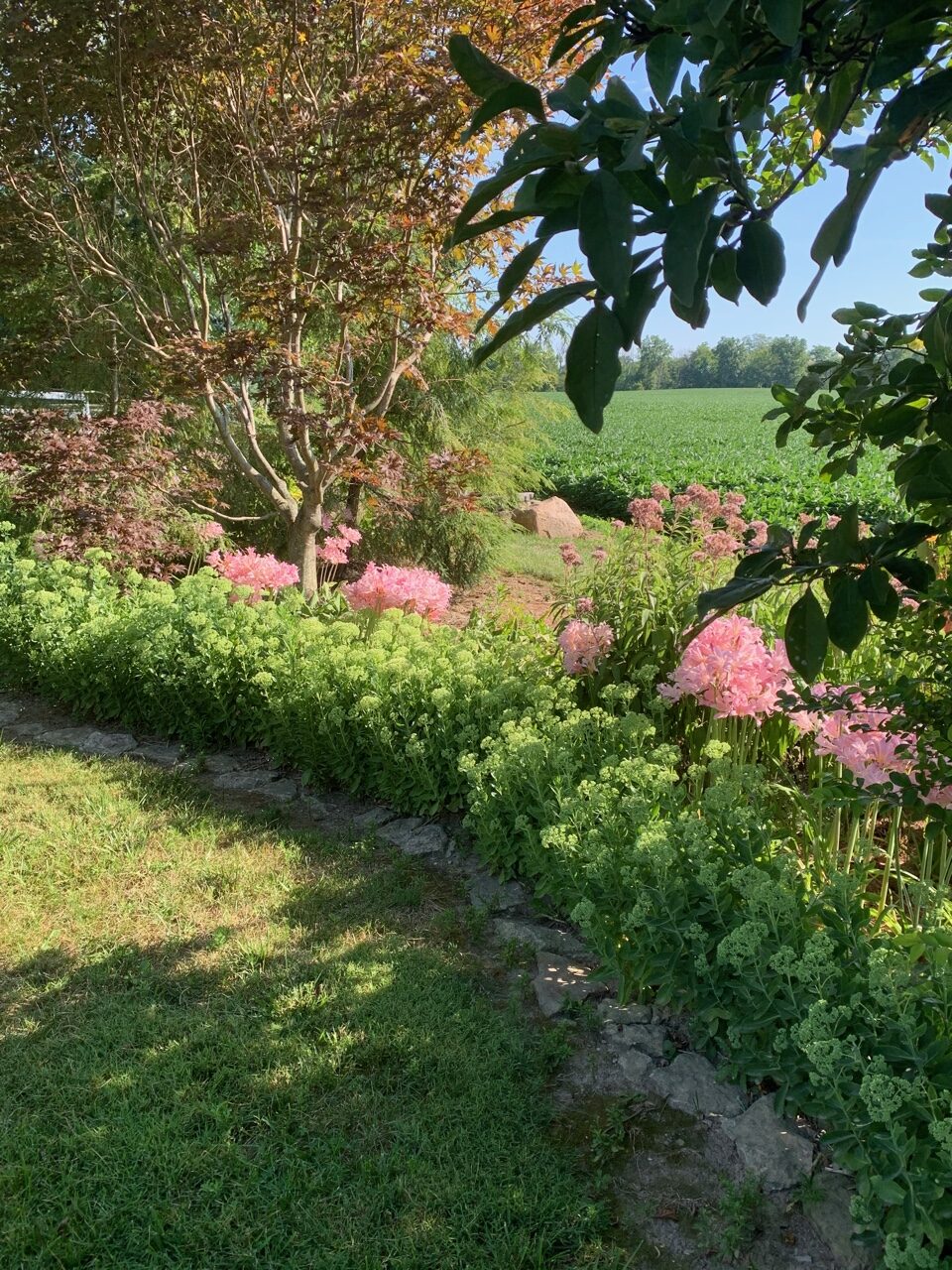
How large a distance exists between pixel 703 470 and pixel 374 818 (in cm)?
1811

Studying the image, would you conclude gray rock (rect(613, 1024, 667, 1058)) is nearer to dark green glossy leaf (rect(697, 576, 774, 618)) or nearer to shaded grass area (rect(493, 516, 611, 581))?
dark green glossy leaf (rect(697, 576, 774, 618))

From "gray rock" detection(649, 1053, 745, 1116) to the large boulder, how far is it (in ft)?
34.4

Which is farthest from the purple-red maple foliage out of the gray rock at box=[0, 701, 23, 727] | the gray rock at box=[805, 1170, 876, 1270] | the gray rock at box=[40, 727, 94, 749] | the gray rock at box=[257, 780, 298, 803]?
the gray rock at box=[805, 1170, 876, 1270]

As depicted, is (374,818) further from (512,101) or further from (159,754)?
(512,101)

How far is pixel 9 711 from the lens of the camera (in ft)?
16.8

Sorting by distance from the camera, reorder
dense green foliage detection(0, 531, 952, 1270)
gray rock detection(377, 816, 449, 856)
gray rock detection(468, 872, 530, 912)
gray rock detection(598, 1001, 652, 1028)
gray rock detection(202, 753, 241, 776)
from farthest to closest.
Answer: gray rock detection(202, 753, 241, 776), gray rock detection(377, 816, 449, 856), gray rock detection(468, 872, 530, 912), gray rock detection(598, 1001, 652, 1028), dense green foliage detection(0, 531, 952, 1270)

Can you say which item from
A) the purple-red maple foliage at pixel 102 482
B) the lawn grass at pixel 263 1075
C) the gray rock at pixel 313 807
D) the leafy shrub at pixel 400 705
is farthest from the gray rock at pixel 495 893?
the purple-red maple foliage at pixel 102 482

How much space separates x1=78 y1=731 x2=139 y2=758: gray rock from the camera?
452 cm

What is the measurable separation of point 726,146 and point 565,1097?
6.97 ft

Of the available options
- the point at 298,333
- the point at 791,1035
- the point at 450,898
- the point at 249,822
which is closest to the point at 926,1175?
the point at 791,1035

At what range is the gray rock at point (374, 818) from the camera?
145 inches

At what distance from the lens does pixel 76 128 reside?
632cm

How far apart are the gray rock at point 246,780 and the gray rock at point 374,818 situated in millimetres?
550

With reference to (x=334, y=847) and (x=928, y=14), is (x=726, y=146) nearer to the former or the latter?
(x=928, y=14)
